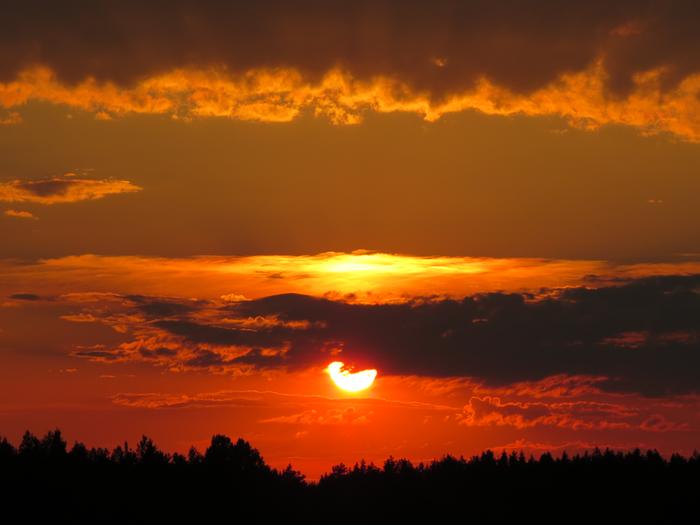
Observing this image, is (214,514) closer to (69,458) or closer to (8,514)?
(69,458)

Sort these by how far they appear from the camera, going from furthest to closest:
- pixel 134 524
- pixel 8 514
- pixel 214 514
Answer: pixel 214 514, pixel 134 524, pixel 8 514

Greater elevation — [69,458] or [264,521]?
[69,458]

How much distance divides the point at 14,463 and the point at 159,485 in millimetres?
24712

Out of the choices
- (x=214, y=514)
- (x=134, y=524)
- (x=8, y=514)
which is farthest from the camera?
(x=214, y=514)

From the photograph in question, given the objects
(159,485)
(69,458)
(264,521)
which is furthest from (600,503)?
(69,458)

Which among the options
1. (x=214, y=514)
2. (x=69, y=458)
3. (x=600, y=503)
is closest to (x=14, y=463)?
(x=69, y=458)

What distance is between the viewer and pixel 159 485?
638 feet

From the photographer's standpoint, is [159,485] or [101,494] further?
[159,485]

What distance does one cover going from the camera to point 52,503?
16650 centimetres

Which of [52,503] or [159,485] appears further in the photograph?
[159,485]

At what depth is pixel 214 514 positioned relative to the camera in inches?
7618

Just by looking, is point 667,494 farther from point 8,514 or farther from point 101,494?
point 8,514

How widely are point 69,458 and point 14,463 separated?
44.6 ft

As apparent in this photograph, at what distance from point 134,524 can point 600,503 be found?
8051 centimetres
